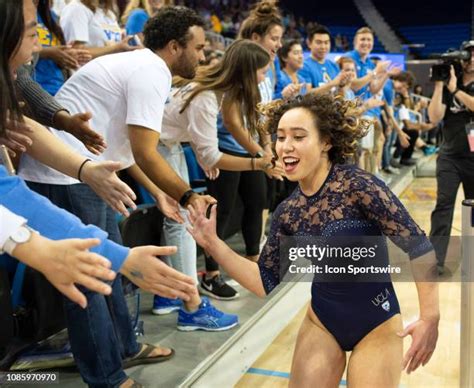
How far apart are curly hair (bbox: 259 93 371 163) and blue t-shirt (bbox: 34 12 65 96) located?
1.08 meters

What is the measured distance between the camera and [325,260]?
5.70 ft

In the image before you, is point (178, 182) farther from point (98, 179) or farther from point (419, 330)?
point (419, 330)

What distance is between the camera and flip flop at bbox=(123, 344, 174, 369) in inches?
83.3

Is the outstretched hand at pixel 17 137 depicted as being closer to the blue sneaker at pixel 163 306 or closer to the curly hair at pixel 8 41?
the curly hair at pixel 8 41

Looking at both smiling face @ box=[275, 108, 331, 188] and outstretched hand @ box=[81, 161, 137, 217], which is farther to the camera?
smiling face @ box=[275, 108, 331, 188]

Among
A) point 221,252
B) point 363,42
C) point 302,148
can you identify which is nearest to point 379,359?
point 221,252

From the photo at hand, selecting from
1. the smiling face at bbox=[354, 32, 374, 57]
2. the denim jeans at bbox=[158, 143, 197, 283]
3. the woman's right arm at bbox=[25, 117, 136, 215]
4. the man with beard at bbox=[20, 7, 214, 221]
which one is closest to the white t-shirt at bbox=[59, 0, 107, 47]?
the denim jeans at bbox=[158, 143, 197, 283]

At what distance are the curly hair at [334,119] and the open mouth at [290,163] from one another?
129 mm

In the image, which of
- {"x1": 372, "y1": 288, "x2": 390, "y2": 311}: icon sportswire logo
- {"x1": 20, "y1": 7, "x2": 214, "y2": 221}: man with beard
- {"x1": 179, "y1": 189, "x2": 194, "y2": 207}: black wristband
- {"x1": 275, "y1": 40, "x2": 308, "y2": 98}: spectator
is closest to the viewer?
{"x1": 372, "y1": 288, "x2": 390, "y2": 311}: icon sportswire logo

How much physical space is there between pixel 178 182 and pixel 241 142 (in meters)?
1.06

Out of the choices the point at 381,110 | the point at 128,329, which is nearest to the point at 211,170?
the point at 128,329

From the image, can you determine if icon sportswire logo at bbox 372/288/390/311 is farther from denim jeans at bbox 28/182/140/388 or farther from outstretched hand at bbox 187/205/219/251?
denim jeans at bbox 28/182/140/388

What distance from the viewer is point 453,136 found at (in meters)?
3.60

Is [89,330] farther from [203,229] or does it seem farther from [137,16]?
[137,16]
